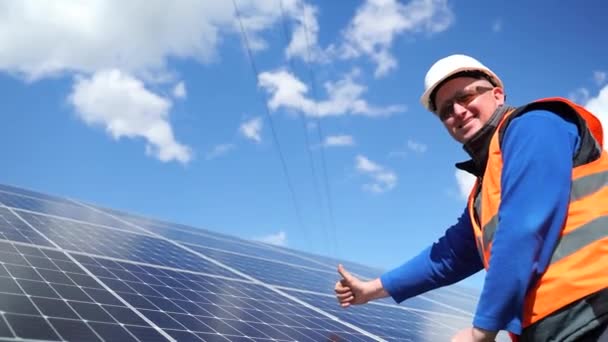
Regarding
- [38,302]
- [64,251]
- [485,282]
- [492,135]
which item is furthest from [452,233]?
[64,251]

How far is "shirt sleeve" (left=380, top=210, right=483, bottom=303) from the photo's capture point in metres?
3.31

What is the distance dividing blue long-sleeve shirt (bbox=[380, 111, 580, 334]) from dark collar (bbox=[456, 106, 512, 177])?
31cm

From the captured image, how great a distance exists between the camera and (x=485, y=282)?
7.08ft

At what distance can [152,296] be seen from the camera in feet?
18.0

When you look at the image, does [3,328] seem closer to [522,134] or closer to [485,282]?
[485,282]

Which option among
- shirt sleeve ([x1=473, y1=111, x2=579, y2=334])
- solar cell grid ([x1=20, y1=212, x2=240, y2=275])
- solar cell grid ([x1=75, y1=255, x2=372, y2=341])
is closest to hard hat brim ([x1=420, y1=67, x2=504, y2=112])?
shirt sleeve ([x1=473, y1=111, x2=579, y2=334])

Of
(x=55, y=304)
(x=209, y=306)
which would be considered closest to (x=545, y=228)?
(x=55, y=304)

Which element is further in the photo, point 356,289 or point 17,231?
point 17,231

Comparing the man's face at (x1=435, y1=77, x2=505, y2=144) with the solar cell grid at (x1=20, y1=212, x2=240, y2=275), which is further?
the solar cell grid at (x1=20, y1=212, x2=240, y2=275)

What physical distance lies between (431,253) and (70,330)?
243 cm

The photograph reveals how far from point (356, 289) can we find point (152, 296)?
2703 mm

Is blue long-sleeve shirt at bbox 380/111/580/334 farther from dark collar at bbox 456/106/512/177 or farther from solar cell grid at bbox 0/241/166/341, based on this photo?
solar cell grid at bbox 0/241/166/341

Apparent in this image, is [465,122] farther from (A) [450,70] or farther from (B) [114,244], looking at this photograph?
(B) [114,244]

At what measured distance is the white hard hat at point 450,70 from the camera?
2662 mm
